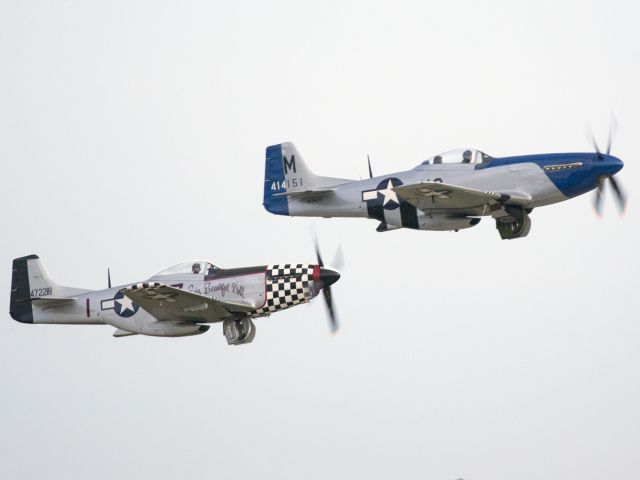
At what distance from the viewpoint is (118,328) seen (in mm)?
38938

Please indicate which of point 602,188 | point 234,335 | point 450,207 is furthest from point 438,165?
point 234,335

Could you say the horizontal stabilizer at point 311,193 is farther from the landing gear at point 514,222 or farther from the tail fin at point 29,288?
the tail fin at point 29,288

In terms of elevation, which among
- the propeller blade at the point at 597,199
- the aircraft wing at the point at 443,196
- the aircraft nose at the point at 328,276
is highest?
the aircraft wing at the point at 443,196

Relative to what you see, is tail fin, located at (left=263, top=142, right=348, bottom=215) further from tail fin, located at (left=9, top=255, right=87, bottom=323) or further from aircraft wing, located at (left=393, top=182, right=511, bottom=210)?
tail fin, located at (left=9, top=255, right=87, bottom=323)

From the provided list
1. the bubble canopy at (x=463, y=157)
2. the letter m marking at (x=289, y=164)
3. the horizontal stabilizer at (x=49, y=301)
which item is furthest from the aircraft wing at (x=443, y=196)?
the horizontal stabilizer at (x=49, y=301)

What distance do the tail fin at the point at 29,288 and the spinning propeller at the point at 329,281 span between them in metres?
6.13

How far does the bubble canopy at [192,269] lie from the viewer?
37688 mm

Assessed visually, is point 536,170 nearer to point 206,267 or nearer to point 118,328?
point 206,267

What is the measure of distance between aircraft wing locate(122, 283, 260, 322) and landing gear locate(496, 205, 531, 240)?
20.5ft

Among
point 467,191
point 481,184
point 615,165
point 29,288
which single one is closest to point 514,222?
point 481,184

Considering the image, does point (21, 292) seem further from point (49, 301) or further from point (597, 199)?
point (597, 199)

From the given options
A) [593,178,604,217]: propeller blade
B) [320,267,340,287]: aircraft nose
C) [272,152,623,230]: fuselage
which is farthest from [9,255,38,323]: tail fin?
[593,178,604,217]: propeller blade

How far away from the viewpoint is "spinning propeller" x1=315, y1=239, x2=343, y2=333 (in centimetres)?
3684

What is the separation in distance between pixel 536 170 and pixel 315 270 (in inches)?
221
